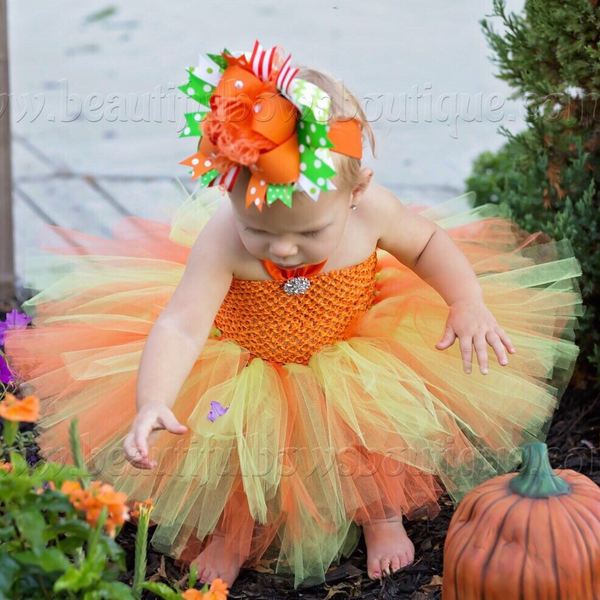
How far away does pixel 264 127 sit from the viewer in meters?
1.72

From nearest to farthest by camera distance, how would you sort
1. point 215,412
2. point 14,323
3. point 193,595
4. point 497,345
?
point 193,595 → point 215,412 → point 497,345 → point 14,323

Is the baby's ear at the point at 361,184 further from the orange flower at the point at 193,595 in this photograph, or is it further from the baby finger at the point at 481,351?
the orange flower at the point at 193,595

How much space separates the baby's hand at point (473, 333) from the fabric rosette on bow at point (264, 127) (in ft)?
1.84

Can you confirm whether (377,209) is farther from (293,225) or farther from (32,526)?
(32,526)

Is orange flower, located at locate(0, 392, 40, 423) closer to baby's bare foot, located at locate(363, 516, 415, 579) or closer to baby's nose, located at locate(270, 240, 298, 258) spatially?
baby's nose, located at locate(270, 240, 298, 258)

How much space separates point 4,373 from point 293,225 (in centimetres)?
98

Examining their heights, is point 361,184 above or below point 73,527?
above

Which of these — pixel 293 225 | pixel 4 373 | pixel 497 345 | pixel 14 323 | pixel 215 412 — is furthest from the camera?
pixel 14 323

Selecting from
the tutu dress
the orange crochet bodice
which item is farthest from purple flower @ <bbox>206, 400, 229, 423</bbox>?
the orange crochet bodice

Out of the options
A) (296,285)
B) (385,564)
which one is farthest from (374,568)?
(296,285)

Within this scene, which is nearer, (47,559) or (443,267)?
(47,559)

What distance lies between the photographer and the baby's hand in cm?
208

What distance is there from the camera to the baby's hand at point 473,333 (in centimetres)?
208

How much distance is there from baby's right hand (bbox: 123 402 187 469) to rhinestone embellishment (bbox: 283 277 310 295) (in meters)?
0.52
